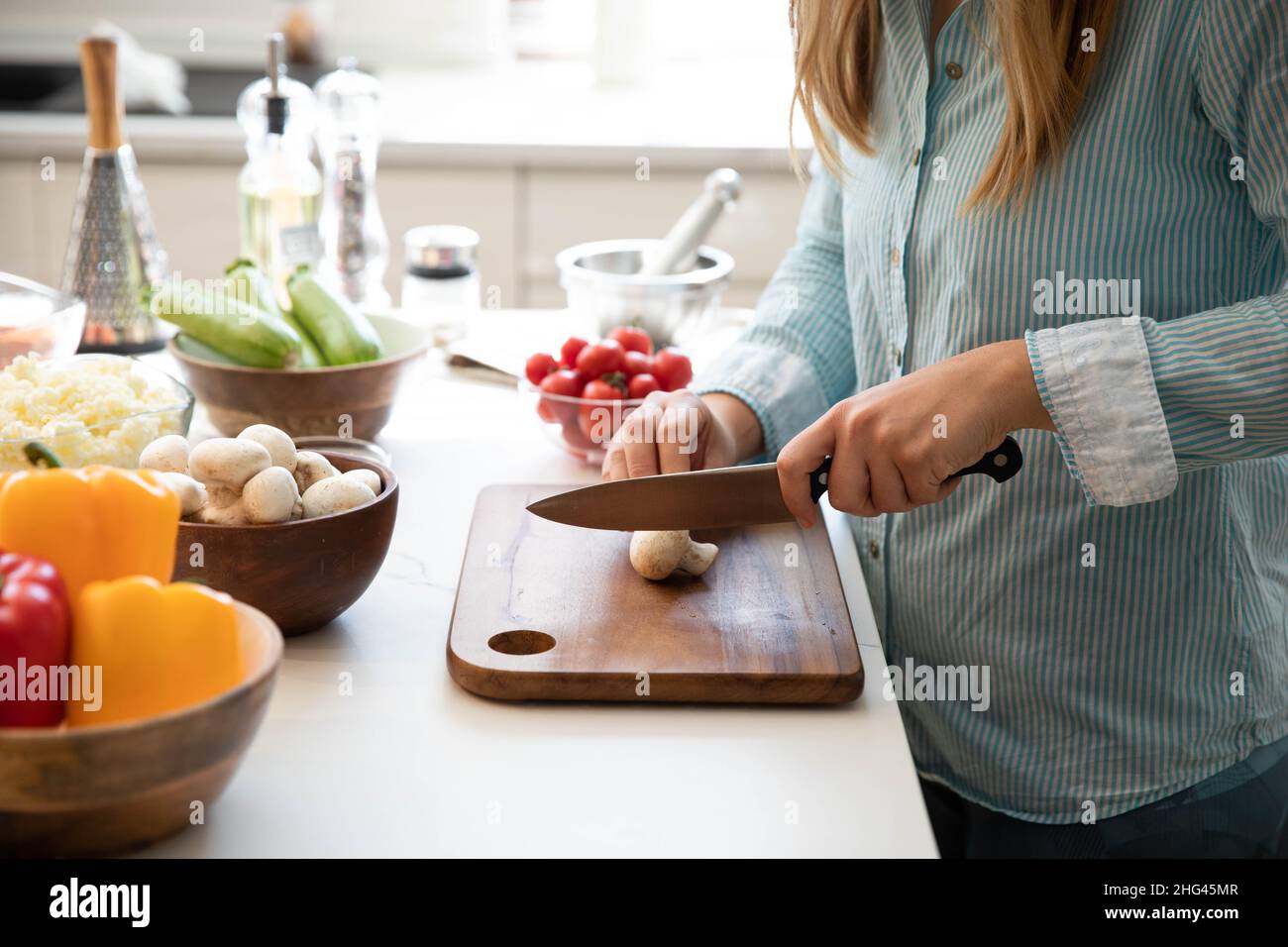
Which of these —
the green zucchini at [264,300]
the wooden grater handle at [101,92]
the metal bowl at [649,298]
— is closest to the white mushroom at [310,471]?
the green zucchini at [264,300]

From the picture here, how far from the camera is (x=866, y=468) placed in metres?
0.96

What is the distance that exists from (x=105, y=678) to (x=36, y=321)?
0.76 metres

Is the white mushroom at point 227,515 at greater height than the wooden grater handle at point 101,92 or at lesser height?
lesser

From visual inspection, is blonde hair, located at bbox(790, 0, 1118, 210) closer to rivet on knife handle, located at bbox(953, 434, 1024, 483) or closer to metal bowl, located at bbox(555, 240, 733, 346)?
rivet on knife handle, located at bbox(953, 434, 1024, 483)

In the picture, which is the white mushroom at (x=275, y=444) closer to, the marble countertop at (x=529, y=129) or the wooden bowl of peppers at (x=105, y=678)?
the wooden bowl of peppers at (x=105, y=678)

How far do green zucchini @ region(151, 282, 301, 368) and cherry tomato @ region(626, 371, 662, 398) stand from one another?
351 mm

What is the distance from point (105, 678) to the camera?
2.15 feet

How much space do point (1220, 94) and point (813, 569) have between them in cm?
46

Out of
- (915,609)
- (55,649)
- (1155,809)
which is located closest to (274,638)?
(55,649)

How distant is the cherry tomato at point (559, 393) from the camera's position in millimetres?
1346

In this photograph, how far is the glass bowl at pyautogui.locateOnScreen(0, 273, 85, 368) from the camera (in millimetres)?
1276

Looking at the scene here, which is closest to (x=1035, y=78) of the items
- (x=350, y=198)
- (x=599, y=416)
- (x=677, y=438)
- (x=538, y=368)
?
(x=677, y=438)

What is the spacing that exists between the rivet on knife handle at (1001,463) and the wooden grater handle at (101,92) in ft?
3.85

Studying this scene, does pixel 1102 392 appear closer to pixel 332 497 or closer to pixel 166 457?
pixel 332 497
